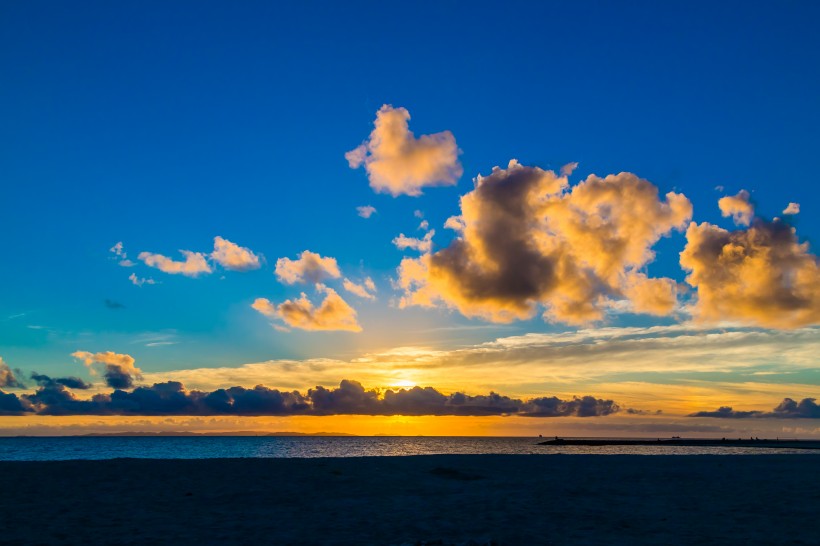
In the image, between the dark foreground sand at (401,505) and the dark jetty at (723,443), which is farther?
the dark jetty at (723,443)

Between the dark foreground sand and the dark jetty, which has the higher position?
the dark foreground sand

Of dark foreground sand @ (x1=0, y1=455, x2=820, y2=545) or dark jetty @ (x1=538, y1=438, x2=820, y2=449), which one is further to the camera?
dark jetty @ (x1=538, y1=438, x2=820, y2=449)

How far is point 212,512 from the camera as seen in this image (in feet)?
71.9

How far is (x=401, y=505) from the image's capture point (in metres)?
23.9

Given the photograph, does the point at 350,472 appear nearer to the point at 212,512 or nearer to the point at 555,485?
the point at 555,485

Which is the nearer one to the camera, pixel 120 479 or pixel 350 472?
pixel 120 479

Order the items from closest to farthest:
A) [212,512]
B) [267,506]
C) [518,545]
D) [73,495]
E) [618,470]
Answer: [518,545]
[212,512]
[267,506]
[73,495]
[618,470]

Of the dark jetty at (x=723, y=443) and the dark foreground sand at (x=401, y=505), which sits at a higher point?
the dark foreground sand at (x=401, y=505)

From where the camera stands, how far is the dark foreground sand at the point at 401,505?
17.1 metres

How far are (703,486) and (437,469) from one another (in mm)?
15616

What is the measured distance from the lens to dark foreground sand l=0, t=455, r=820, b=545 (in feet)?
56.2

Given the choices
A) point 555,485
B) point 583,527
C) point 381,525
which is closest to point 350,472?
point 555,485

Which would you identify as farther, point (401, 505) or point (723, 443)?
point (723, 443)

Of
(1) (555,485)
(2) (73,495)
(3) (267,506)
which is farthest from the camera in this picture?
(1) (555,485)
